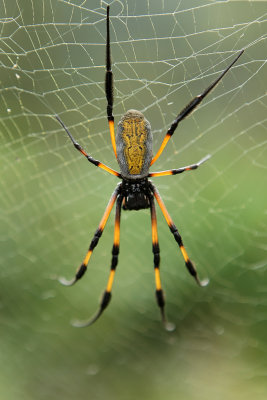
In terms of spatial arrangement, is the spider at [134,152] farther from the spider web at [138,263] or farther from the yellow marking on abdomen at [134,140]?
the spider web at [138,263]

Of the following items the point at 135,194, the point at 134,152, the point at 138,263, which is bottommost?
the point at 138,263

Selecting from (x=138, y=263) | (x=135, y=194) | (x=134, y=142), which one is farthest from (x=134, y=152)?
(x=138, y=263)

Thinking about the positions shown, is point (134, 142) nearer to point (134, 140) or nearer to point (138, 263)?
point (134, 140)

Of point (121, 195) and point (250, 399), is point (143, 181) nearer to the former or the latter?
point (121, 195)

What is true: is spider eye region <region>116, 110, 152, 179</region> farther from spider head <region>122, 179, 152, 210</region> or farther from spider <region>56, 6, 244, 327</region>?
spider head <region>122, 179, 152, 210</region>

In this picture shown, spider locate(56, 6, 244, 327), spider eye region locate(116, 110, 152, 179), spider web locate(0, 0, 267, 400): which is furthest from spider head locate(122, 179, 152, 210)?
spider web locate(0, 0, 267, 400)

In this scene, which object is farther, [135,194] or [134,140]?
[135,194]

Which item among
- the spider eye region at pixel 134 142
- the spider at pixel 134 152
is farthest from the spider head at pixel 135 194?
the spider eye region at pixel 134 142

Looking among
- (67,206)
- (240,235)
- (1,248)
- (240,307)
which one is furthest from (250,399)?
(1,248)
